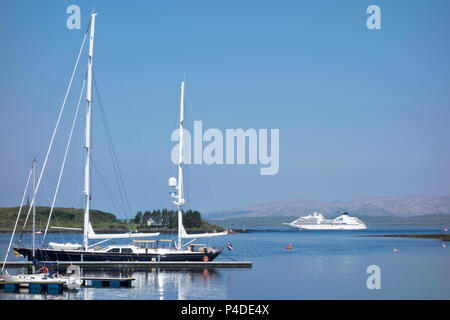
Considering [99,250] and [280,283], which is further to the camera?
[99,250]

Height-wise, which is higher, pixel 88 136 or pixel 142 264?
pixel 88 136

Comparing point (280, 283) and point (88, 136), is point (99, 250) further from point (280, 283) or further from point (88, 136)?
point (280, 283)

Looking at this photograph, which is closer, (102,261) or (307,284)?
(307,284)

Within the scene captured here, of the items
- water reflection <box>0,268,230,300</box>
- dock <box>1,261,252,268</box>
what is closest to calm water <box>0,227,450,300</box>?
water reflection <box>0,268,230,300</box>

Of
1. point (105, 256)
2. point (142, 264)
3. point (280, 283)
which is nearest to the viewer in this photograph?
point (280, 283)

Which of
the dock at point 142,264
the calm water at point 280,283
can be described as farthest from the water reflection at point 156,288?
the dock at point 142,264

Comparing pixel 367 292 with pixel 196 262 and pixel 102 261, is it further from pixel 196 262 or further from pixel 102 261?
pixel 102 261

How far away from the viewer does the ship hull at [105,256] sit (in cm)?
5953

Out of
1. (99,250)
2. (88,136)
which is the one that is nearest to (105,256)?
(99,250)

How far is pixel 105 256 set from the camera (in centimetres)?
5984
